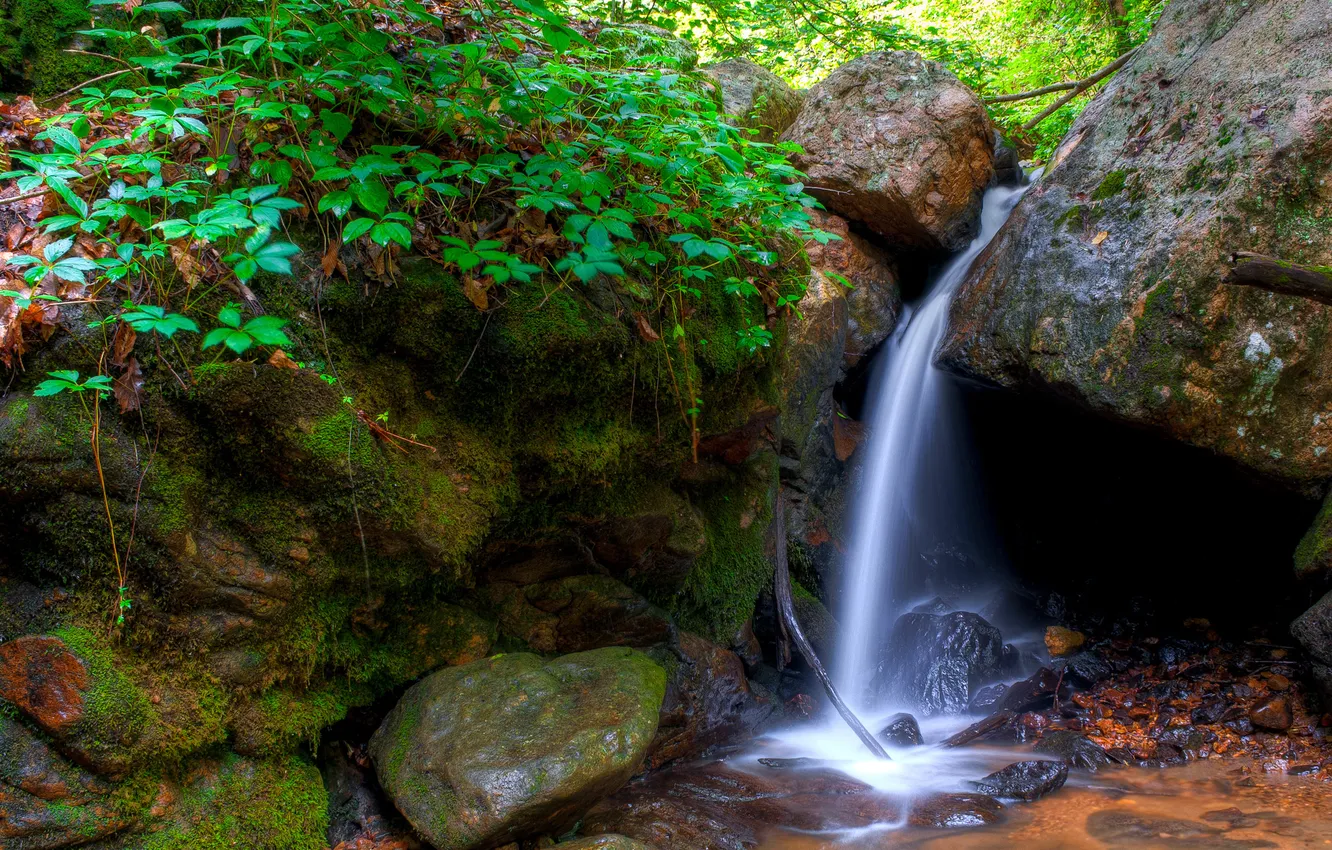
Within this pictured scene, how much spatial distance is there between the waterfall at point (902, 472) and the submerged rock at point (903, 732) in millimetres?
959

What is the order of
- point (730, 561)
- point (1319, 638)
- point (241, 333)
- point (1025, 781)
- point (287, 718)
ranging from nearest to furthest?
point (241, 333)
point (287, 718)
point (1025, 781)
point (1319, 638)
point (730, 561)

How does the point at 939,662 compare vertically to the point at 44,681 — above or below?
below

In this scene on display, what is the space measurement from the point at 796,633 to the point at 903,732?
0.83 metres

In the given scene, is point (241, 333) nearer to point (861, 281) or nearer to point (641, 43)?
point (641, 43)

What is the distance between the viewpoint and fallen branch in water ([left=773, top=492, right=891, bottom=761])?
4121 mm

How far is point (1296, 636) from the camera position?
4051 millimetres

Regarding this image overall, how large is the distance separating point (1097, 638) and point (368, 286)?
5755 mm

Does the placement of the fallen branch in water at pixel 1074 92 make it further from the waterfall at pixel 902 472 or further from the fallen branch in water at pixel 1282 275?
the fallen branch in water at pixel 1282 275

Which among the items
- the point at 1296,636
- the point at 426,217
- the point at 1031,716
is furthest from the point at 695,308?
the point at 1296,636

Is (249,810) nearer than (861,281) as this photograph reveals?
Yes

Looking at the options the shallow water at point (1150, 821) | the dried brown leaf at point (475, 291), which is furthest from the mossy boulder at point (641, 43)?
the shallow water at point (1150, 821)

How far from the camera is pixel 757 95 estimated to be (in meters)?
6.79

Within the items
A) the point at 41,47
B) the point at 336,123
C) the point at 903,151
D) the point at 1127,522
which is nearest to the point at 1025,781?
the point at 1127,522

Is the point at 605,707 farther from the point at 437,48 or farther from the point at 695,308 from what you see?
the point at 437,48
